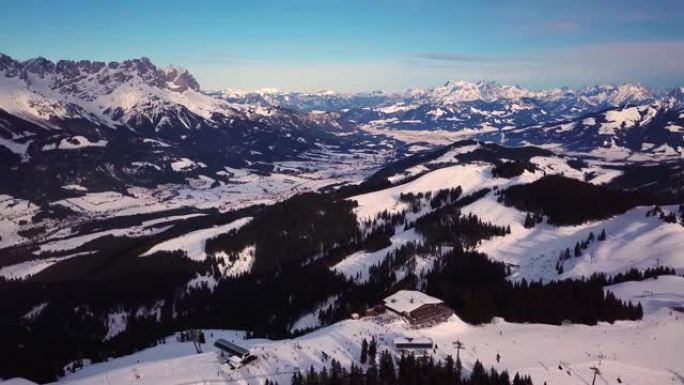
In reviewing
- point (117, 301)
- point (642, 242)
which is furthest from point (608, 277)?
point (117, 301)

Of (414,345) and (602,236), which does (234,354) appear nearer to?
(414,345)

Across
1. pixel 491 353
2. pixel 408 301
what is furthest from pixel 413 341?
pixel 408 301

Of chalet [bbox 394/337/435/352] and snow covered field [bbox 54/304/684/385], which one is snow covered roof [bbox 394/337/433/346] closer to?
chalet [bbox 394/337/435/352]

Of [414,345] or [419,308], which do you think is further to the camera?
[419,308]

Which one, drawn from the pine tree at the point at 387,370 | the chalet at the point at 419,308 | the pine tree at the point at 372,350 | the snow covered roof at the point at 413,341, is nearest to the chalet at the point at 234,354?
the pine tree at the point at 372,350

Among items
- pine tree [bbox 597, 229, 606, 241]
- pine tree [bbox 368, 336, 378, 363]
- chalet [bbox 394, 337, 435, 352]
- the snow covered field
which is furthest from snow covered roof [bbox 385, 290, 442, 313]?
pine tree [bbox 597, 229, 606, 241]

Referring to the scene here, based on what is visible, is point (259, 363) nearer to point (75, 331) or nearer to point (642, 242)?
point (75, 331)

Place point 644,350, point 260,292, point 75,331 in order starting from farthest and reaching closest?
point 260,292 → point 75,331 → point 644,350

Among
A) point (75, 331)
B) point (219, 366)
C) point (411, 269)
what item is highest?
point (219, 366)
